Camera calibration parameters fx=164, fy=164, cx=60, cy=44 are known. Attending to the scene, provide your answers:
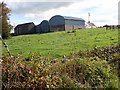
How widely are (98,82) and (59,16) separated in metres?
34.4

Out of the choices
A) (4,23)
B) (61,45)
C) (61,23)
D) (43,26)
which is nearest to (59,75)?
(61,45)

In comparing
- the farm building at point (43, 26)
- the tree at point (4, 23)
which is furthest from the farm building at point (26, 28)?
the tree at point (4, 23)

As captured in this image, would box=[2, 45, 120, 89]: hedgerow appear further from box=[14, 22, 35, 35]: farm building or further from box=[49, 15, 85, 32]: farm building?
box=[14, 22, 35, 35]: farm building

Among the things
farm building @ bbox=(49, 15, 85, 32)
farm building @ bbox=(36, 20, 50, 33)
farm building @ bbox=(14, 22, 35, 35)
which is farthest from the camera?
farm building @ bbox=(14, 22, 35, 35)

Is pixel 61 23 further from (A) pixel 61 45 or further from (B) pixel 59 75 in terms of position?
(B) pixel 59 75

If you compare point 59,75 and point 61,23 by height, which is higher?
point 61,23

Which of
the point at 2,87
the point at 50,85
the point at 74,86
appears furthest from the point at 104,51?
the point at 2,87

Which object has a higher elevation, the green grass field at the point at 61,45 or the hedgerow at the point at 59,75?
the green grass field at the point at 61,45

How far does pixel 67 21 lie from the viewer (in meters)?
38.0

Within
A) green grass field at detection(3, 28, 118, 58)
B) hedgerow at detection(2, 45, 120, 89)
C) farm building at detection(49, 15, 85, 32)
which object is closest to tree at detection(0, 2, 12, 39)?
green grass field at detection(3, 28, 118, 58)

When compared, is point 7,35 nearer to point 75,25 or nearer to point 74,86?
point 75,25

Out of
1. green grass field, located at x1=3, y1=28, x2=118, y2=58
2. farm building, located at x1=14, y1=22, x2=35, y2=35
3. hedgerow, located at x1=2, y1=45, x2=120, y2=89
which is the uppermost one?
farm building, located at x1=14, y1=22, x2=35, y2=35

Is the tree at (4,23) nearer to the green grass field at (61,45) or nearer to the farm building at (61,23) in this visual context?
the green grass field at (61,45)

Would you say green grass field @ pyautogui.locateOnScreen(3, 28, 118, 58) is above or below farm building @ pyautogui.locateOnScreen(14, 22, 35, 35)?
below
